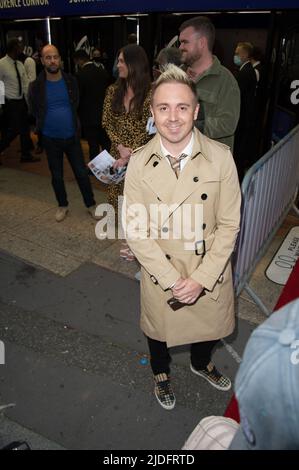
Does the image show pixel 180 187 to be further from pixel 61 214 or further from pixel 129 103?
pixel 61 214

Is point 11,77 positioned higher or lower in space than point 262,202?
higher

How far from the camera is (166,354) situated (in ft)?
8.50

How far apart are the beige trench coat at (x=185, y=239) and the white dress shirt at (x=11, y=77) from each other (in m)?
5.73

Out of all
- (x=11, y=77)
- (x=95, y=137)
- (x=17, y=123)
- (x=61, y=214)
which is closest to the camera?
(x=61, y=214)

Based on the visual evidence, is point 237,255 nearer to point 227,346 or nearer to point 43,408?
point 227,346

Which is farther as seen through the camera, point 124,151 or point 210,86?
point 124,151

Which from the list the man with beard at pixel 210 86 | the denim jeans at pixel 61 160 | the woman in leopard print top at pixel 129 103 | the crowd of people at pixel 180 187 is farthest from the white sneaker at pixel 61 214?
the man with beard at pixel 210 86

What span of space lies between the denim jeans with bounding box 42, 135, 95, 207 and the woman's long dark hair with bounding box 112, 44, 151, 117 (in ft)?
4.29

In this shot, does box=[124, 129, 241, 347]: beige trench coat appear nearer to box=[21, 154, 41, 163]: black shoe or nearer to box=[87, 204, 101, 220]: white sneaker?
box=[87, 204, 101, 220]: white sneaker

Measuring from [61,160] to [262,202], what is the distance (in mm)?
2617

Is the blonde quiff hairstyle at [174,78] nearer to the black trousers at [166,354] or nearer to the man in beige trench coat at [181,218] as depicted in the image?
the man in beige trench coat at [181,218]

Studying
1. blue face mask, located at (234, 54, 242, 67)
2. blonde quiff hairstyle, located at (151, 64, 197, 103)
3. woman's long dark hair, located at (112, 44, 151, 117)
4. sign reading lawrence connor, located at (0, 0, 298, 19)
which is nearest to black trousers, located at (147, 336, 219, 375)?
blonde quiff hairstyle, located at (151, 64, 197, 103)

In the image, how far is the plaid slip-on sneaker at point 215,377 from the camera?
8.84 feet

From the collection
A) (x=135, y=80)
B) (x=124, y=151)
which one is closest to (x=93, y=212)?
(x=124, y=151)
